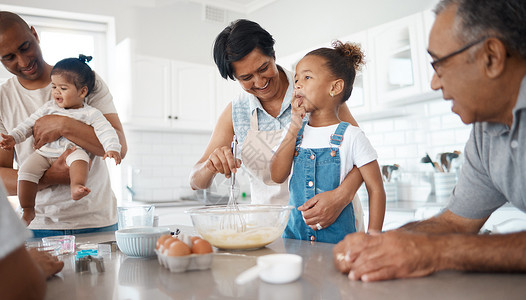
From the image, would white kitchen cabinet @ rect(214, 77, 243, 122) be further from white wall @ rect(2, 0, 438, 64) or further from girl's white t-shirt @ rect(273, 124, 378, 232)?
girl's white t-shirt @ rect(273, 124, 378, 232)

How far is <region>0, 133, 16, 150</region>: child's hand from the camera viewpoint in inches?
70.7

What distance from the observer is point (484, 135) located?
1157 millimetres

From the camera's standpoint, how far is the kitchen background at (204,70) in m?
3.51

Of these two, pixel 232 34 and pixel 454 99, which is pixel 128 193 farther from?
pixel 454 99

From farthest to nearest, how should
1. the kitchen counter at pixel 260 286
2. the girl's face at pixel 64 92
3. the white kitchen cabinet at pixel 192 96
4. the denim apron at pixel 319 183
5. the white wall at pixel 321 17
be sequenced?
the white kitchen cabinet at pixel 192 96 → the white wall at pixel 321 17 → the girl's face at pixel 64 92 → the denim apron at pixel 319 183 → the kitchen counter at pixel 260 286

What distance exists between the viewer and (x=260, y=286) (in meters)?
0.82

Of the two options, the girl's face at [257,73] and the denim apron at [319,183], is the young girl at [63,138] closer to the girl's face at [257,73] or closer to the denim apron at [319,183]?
the girl's face at [257,73]

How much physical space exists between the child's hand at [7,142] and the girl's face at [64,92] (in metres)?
0.27

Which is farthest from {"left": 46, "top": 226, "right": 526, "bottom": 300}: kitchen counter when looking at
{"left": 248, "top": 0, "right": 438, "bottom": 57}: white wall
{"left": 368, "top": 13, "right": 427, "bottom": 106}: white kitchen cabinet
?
{"left": 248, "top": 0, "right": 438, "bottom": 57}: white wall

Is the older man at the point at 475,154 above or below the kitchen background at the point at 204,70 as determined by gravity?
below

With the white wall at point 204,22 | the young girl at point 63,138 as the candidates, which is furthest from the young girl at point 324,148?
the white wall at point 204,22

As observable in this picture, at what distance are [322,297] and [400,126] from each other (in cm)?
338

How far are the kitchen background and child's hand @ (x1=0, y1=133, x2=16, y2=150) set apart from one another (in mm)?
2586

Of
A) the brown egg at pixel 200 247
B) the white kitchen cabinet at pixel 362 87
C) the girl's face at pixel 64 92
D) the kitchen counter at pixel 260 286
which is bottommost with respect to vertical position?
the kitchen counter at pixel 260 286
